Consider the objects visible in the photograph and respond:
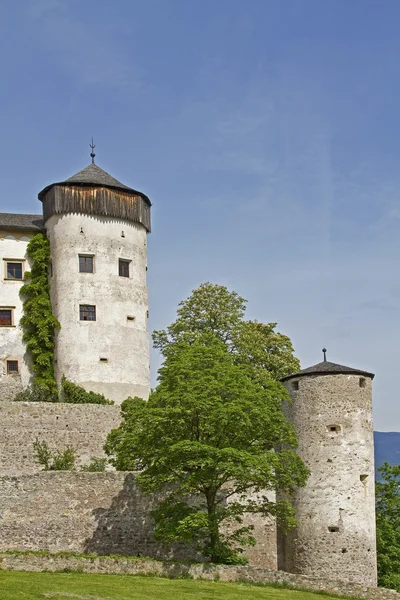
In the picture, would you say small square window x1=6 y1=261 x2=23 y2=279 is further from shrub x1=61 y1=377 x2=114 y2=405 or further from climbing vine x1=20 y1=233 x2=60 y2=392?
shrub x1=61 y1=377 x2=114 y2=405

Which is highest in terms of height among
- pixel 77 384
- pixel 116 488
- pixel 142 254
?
pixel 142 254

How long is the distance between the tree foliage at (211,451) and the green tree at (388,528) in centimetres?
823

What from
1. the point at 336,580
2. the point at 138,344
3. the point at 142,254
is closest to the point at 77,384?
the point at 138,344

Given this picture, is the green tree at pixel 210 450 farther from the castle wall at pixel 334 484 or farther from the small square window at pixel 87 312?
the small square window at pixel 87 312

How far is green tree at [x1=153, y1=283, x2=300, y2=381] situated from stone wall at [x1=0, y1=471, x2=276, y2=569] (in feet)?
53.2

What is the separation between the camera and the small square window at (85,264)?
57000 millimetres

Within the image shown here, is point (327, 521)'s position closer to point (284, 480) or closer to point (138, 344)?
point (284, 480)

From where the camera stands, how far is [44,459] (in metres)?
45.9

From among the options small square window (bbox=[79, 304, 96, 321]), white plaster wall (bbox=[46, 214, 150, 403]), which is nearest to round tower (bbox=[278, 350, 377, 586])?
white plaster wall (bbox=[46, 214, 150, 403])

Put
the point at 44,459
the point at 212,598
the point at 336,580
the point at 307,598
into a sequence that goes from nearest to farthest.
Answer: the point at 212,598, the point at 307,598, the point at 336,580, the point at 44,459

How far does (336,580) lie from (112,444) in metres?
13.2

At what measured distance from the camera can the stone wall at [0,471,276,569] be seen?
3988cm

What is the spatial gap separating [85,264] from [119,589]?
2792 centimetres

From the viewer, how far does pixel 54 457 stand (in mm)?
46875
